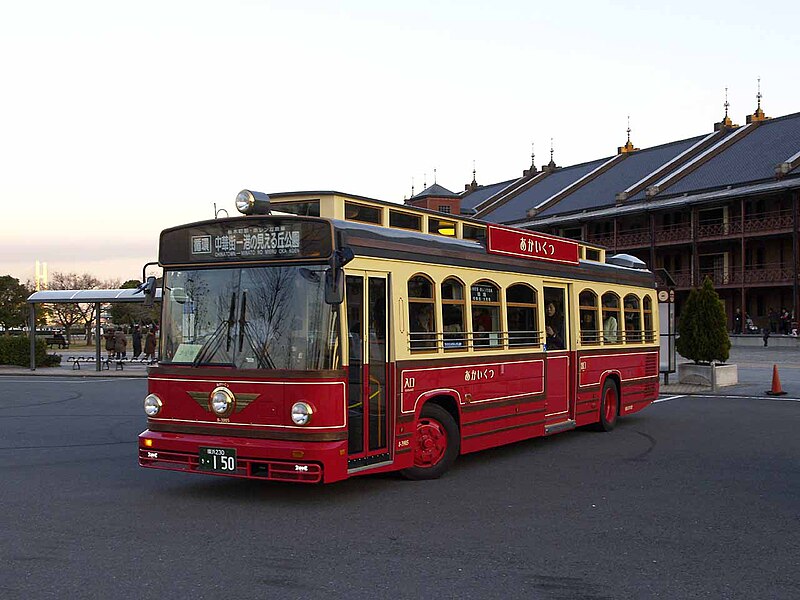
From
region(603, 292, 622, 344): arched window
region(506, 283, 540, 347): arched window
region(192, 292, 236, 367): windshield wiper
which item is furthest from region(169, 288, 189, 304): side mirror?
region(603, 292, 622, 344): arched window

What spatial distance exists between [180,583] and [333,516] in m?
2.34

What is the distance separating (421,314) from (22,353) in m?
29.7

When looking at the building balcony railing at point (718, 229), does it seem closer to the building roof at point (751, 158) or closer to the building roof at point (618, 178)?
the building roof at point (751, 158)

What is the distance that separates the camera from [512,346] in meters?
11.6

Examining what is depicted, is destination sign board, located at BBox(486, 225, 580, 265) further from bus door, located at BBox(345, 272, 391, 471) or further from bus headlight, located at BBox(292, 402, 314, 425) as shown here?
bus headlight, located at BBox(292, 402, 314, 425)

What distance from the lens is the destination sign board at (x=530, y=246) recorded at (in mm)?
11484

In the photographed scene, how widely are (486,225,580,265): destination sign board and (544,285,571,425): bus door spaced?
0.47 meters

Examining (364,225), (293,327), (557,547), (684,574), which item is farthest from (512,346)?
(684,574)

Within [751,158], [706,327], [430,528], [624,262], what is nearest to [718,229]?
[751,158]

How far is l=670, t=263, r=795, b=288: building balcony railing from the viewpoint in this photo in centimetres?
5225

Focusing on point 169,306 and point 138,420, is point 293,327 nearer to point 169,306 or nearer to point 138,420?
point 169,306

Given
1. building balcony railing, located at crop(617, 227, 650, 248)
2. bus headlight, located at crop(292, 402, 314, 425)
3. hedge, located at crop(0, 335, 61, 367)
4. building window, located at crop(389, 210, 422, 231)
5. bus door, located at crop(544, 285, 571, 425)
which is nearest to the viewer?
bus headlight, located at crop(292, 402, 314, 425)

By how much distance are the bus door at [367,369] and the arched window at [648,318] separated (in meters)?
7.89

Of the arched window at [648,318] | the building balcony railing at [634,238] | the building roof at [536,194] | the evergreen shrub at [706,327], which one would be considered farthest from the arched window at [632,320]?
the building roof at [536,194]
